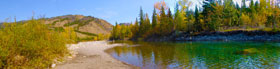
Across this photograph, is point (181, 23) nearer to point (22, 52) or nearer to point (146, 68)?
point (146, 68)

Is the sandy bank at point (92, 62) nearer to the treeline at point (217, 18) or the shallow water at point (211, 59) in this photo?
the shallow water at point (211, 59)

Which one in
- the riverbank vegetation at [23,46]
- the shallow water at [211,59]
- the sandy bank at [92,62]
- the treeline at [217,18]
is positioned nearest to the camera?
the riverbank vegetation at [23,46]

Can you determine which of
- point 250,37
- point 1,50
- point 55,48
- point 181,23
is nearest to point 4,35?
point 1,50

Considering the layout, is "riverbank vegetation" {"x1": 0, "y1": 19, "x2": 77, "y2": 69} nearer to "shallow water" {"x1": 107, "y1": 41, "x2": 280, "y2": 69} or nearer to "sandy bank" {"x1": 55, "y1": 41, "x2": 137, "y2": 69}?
"sandy bank" {"x1": 55, "y1": 41, "x2": 137, "y2": 69}

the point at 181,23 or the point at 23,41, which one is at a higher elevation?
the point at 181,23

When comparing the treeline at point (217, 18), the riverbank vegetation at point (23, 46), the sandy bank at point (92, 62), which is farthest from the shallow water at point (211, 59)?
the treeline at point (217, 18)

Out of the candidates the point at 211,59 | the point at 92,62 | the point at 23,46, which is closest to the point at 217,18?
the point at 211,59

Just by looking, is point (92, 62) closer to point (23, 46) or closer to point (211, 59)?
point (23, 46)

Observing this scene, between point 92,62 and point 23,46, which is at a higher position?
point 23,46

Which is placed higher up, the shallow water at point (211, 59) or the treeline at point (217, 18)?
the treeline at point (217, 18)

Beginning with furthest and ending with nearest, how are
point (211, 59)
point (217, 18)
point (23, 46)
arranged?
point (217, 18)
point (211, 59)
point (23, 46)

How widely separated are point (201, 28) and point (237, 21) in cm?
1351

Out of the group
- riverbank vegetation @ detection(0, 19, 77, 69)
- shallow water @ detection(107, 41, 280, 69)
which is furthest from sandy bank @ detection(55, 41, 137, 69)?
riverbank vegetation @ detection(0, 19, 77, 69)

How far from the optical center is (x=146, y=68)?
1531 cm
